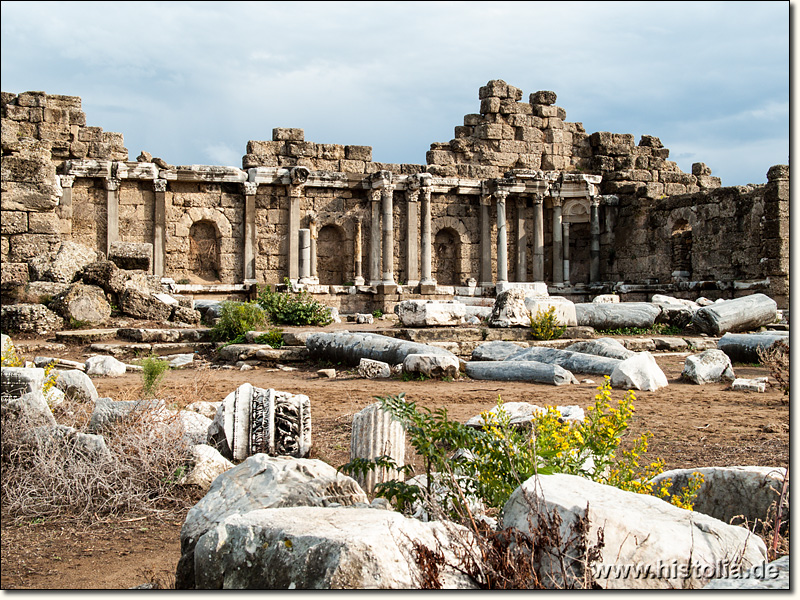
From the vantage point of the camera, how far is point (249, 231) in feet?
71.6

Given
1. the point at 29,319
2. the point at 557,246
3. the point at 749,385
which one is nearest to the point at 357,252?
the point at 557,246

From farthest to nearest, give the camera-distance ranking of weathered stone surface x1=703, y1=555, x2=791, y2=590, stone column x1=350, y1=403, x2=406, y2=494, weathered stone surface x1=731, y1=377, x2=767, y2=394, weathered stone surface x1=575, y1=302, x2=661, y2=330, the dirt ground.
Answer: weathered stone surface x1=575, y1=302, x2=661, y2=330
weathered stone surface x1=731, y1=377, x2=767, y2=394
stone column x1=350, y1=403, x2=406, y2=494
the dirt ground
weathered stone surface x1=703, y1=555, x2=791, y2=590

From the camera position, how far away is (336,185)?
22672 millimetres

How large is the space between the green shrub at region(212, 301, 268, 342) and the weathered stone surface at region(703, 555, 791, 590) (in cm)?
1227

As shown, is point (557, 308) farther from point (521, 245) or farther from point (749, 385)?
point (521, 245)

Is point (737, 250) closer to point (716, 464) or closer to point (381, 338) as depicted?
point (381, 338)

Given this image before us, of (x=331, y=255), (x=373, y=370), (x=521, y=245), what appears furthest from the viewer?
(x=521, y=245)

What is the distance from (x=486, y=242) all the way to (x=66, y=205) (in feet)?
42.2

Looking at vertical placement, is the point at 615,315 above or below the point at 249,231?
below

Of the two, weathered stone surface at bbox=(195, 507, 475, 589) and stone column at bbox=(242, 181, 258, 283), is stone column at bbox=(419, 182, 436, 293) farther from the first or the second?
weathered stone surface at bbox=(195, 507, 475, 589)

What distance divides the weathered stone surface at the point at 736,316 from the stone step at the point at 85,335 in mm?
12537

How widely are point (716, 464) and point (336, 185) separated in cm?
1827

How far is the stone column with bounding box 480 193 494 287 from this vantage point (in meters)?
24.1

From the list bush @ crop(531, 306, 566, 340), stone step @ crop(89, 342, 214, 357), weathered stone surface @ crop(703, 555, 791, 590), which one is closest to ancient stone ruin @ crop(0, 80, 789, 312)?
stone step @ crop(89, 342, 214, 357)
